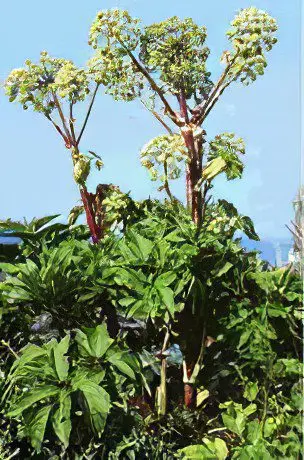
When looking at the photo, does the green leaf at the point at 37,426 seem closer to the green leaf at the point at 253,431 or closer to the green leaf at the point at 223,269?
the green leaf at the point at 253,431

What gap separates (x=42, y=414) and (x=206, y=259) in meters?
1.01

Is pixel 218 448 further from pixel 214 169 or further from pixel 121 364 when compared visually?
pixel 214 169

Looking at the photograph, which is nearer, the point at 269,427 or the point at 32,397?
the point at 32,397

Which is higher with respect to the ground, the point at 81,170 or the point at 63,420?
the point at 81,170

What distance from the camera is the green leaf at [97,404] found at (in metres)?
2.95

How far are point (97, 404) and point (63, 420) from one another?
0.45ft

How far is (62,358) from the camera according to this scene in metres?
3.09

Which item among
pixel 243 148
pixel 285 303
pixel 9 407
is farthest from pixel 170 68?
pixel 9 407

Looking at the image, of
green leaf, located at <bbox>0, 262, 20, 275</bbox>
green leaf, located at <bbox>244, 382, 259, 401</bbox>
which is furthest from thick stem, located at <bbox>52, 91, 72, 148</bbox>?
green leaf, located at <bbox>244, 382, 259, 401</bbox>

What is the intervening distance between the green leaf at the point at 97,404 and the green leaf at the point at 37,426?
0.15 m

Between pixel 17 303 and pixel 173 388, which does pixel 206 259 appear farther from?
pixel 17 303

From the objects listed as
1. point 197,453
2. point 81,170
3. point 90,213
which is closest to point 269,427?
point 197,453

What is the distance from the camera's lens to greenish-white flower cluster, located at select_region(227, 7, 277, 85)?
5.40 meters

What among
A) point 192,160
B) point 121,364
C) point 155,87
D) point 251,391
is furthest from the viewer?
point 155,87
